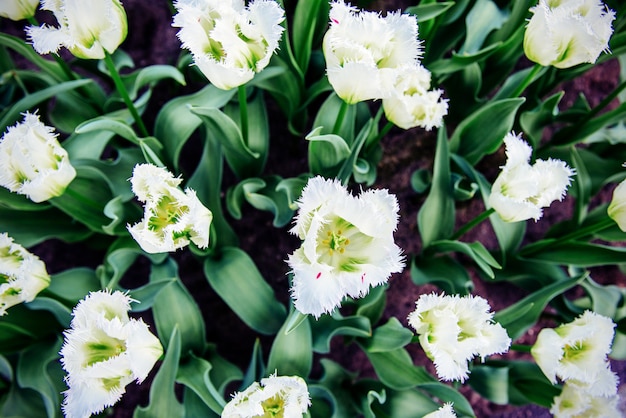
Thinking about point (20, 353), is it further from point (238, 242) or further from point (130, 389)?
point (238, 242)

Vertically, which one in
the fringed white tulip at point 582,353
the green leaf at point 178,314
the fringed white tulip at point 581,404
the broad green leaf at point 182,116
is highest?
the broad green leaf at point 182,116

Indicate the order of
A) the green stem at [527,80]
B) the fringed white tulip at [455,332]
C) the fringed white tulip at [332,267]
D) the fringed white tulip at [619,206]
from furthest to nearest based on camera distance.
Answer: the green stem at [527,80] → the fringed white tulip at [619,206] → the fringed white tulip at [455,332] → the fringed white tulip at [332,267]

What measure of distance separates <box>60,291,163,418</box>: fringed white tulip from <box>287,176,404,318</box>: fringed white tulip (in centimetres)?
28

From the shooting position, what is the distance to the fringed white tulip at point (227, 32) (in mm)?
919

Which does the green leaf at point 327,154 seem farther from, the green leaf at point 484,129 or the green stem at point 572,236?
the green stem at point 572,236

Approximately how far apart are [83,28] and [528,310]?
1.07 meters

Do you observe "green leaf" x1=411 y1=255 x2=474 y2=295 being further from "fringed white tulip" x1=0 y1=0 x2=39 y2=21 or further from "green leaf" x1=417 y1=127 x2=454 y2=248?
"fringed white tulip" x1=0 y1=0 x2=39 y2=21

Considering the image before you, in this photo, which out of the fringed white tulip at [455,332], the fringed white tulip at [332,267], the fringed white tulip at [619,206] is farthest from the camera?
the fringed white tulip at [619,206]

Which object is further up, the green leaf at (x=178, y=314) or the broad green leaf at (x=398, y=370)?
the green leaf at (x=178, y=314)

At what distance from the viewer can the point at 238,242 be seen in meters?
1.34

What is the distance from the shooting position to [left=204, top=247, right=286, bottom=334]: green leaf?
118cm

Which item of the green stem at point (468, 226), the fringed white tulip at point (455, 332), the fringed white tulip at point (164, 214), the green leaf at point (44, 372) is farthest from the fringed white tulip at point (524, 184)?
the green leaf at point (44, 372)

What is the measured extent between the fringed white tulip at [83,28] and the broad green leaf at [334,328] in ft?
2.35

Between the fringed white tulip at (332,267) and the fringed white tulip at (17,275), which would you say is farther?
the fringed white tulip at (17,275)
